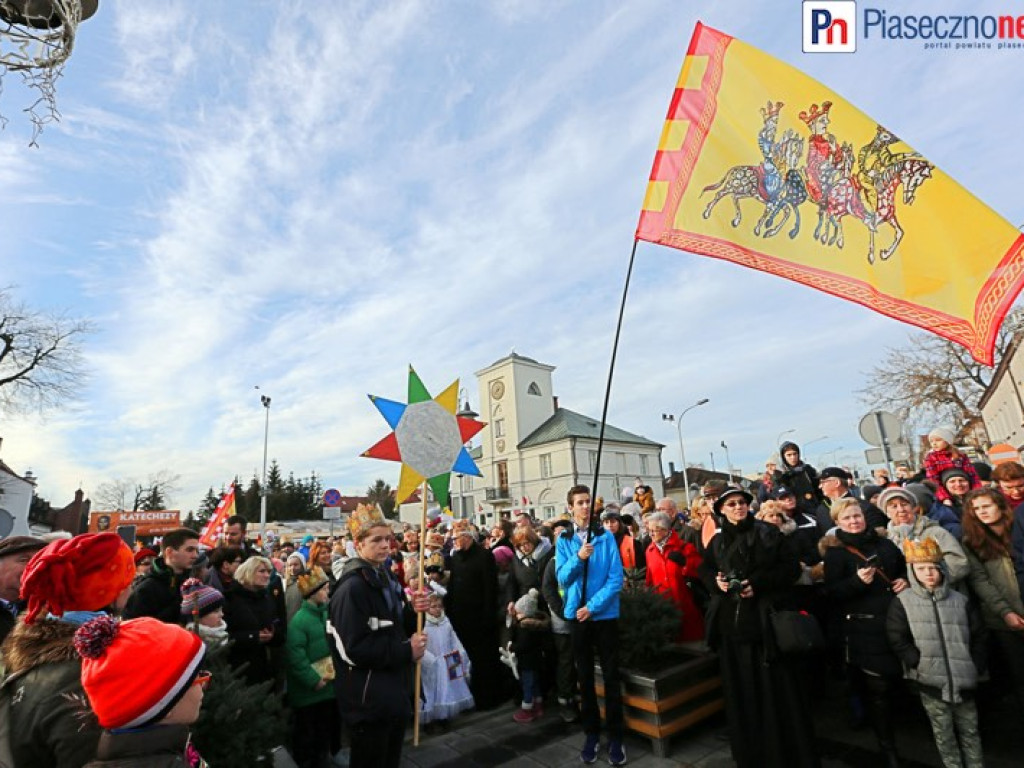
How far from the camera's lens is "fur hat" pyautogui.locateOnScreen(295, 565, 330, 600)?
5.12m

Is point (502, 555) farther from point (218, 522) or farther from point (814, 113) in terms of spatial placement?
point (218, 522)

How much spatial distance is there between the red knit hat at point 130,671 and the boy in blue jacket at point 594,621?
3.23 m

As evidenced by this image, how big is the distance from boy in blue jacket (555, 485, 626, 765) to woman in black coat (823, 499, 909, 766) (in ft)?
5.78

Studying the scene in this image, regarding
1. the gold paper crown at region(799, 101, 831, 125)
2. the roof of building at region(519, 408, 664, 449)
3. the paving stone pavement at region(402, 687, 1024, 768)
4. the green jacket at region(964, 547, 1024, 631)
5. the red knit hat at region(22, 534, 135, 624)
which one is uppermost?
the roof of building at region(519, 408, 664, 449)

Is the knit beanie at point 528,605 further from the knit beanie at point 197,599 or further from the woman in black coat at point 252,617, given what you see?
the knit beanie at point 197,599

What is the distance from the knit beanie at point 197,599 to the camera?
393 centimetres

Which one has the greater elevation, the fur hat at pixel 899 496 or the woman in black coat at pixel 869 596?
the fur hat at pixel 899 496

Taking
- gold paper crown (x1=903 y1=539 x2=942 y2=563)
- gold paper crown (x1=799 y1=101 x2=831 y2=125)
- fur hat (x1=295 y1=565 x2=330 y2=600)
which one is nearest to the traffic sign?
gold paper crown (x1=903 y1=539 x2=942 y2=563)

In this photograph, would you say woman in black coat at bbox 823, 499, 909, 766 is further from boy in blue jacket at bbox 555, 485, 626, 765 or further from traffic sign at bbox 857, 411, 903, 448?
traffic sign at bbox 857, 411, 903, 448

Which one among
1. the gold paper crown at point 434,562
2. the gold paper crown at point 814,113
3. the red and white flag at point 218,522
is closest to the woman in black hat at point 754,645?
the gold paper crown at point 814,113

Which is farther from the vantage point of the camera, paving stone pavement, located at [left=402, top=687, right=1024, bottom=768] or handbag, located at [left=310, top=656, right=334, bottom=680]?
handbag, located at [left=310, top=656, right=334, bottom=680]

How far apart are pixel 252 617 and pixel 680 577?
4386mm

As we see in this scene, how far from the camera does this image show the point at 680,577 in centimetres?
611

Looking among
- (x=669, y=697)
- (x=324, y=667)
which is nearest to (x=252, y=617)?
(x=324, y=667)
